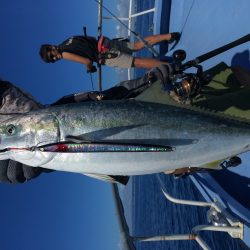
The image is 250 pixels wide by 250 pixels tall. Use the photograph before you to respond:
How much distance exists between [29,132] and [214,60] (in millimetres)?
3505

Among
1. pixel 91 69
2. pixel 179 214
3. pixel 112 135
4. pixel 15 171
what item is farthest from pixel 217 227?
pixel 179 214

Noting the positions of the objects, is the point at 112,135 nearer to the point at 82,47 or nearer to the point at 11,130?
the point at 11,130

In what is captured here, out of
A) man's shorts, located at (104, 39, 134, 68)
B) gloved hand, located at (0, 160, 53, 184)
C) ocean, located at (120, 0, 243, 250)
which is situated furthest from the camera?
ocean, located at (120, 0, 243, 250)

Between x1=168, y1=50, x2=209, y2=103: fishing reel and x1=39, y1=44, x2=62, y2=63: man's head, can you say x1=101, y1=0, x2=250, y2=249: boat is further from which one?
x1=39, y1=44, x2=62, y2=63: man's head

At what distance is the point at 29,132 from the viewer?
2178mm

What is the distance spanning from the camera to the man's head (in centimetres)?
520

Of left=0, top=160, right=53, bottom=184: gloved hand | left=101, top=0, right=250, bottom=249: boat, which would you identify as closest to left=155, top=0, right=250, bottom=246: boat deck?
left=101, top=0, right=250, bottom=249: boat

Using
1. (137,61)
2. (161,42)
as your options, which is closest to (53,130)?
(137,61)

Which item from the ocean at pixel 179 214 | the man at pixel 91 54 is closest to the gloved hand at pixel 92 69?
the man at pixel 91 54

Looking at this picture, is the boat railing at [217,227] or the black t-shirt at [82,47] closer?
the boat railing at [217,227]

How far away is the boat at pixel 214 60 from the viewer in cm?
303

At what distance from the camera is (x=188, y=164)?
2277 mm

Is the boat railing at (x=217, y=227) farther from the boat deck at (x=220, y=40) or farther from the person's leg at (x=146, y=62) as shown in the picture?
the person's leg at (x=146, y=62)

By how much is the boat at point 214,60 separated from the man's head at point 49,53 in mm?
1970
